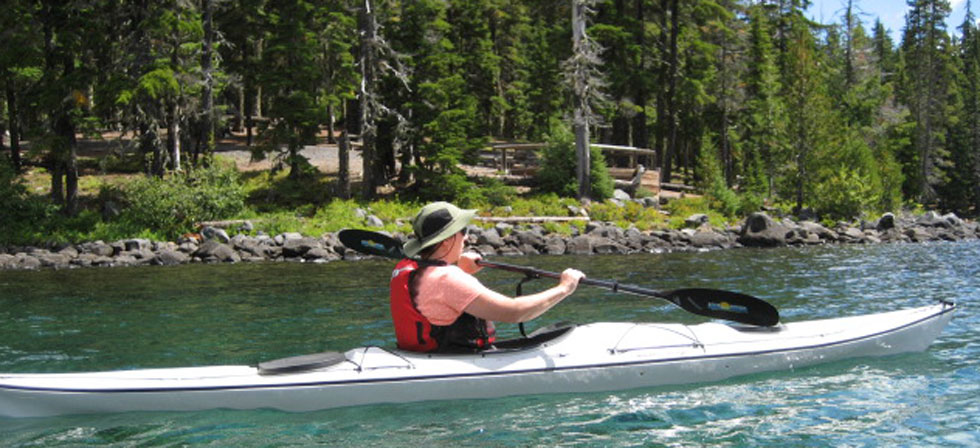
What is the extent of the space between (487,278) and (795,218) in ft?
55.3

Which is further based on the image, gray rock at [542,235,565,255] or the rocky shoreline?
gray rock at [542,235,565,255]

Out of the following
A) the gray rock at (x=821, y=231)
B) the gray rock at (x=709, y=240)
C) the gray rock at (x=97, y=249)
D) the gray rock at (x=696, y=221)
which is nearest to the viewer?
the gray rock at (x=97, y=249)

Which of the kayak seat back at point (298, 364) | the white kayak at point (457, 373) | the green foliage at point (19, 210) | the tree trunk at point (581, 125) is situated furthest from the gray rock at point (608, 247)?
Result: the kayak seat back at point (298, 364)

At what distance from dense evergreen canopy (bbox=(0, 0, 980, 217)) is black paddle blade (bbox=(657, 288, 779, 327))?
61.4ft

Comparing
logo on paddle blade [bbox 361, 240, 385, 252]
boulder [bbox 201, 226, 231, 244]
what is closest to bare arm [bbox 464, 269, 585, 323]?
logo on paddle blade [bbox 361, 240, 385, 252]

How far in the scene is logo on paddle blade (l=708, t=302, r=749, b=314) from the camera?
7.30 metres

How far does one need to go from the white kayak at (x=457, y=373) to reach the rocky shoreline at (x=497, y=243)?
1331cm

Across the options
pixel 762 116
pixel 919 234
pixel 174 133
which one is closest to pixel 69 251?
pixel 174 133

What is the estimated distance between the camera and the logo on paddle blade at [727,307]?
7.30m

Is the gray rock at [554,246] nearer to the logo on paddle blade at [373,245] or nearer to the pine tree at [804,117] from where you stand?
the pine tree at [804,117]

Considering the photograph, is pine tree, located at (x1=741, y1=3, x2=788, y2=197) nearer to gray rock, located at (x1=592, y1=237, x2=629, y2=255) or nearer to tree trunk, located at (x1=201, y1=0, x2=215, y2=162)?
gray rock, located at (x1=592, y1=237, x2=629, y2=255)

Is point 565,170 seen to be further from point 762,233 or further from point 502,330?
point 502,330

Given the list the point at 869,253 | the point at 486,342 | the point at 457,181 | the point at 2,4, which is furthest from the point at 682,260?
the point at 2,4

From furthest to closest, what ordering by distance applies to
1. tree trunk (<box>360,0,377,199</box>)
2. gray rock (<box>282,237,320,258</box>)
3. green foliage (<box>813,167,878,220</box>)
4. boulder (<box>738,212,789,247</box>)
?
green foliage (<box>813,167,878,220</box>) → tree trunk (<box>360,0,377,199</box>) → boulder (<box>738,212,789,247</box>) → gray rock (<box>282,237,320,258</box>)
